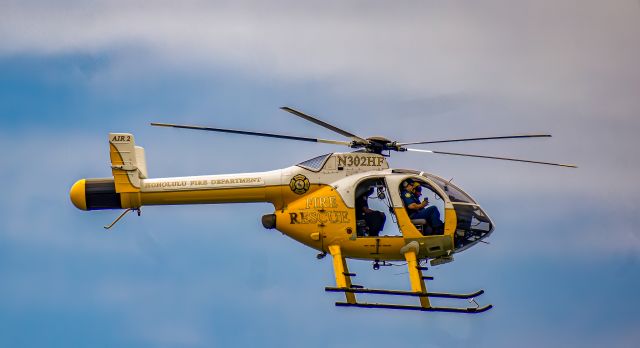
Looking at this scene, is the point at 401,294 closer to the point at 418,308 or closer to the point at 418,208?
the point at 418,308

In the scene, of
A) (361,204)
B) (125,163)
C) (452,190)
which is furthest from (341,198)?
(125,163)

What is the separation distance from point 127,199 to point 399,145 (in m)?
7.46

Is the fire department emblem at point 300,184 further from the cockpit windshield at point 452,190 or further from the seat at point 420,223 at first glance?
the cockpit windshield at point 452,190

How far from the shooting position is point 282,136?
2659 cm

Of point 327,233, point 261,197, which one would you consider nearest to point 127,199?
point 261,197

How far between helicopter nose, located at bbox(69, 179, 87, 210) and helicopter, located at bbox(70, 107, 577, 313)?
0.03 m

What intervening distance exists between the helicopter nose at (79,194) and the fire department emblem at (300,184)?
18.5 feet

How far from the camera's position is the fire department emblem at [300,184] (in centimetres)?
2795

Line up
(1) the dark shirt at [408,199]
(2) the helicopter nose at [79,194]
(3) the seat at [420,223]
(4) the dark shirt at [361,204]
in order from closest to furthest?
(3) the seat at [420,223]
(1) the dark shirt at [408,199]
(4) the dark shirt at [361,204]
(2) the helicopter nose at [79,194]

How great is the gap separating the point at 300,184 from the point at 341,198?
4.06 feet

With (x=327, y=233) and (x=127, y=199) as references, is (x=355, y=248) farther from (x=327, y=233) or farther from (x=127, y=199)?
(x=127, y=199)

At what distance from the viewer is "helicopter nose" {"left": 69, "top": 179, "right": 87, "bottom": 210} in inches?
1125

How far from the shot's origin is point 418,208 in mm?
27203

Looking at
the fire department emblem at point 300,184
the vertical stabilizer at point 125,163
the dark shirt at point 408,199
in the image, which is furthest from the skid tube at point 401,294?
the vertical stabilizer at point 125,163
